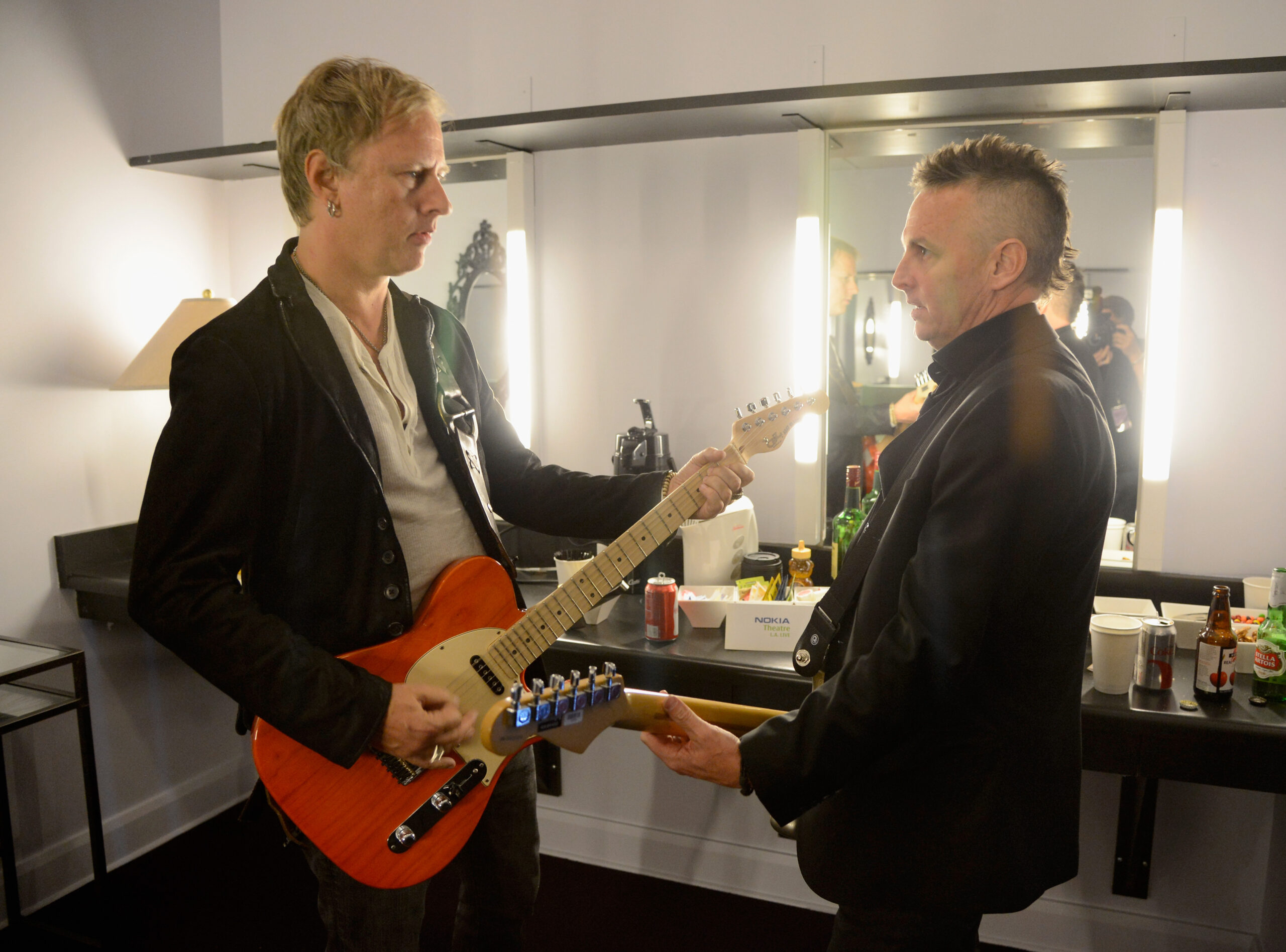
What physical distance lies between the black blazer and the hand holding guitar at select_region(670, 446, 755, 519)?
381 mm

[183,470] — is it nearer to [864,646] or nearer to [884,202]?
[864,646]

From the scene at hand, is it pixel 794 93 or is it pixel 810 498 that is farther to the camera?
pixel 810 498

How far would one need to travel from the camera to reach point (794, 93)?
2215 millimetres

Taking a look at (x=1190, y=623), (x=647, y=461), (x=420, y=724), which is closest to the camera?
(x=420, y=724)

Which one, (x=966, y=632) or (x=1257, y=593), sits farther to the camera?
(x=1257, y=593)

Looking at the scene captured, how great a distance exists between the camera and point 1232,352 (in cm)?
235

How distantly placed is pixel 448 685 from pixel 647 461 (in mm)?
1075

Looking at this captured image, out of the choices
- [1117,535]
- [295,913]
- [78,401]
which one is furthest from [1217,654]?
[78,401]

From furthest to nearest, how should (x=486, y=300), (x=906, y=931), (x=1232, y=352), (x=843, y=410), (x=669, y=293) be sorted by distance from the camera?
1. (x=486, y=300)
2. (x=669, y=293)
3. (x=843, y=410)
4. (x=1232, y=352)
5. (x=906, y=931)

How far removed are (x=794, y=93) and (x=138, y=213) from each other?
2.31 m

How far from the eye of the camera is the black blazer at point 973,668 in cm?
119

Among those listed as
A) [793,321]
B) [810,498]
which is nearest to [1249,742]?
[810,498]

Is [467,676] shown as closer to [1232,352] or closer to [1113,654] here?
[1113,654]

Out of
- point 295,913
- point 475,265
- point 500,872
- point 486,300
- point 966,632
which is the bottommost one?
point 295,913
